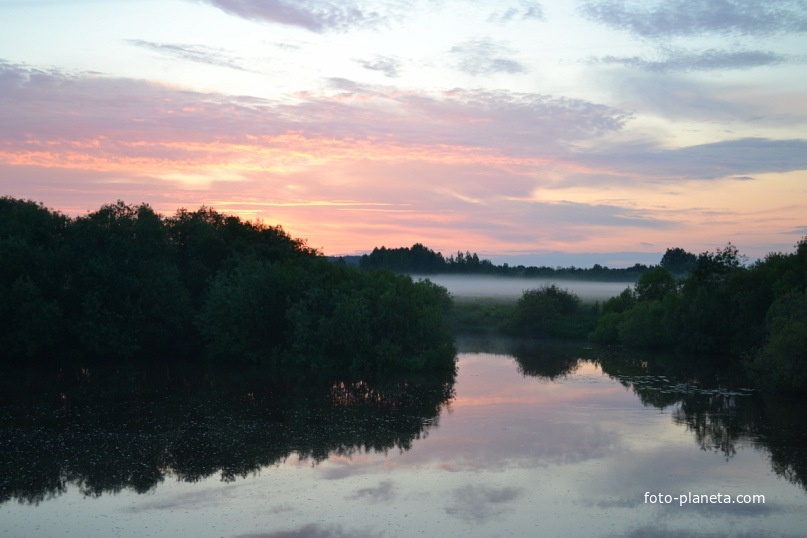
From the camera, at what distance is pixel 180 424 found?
74.4ft

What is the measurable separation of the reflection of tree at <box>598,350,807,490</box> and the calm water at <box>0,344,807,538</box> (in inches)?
5.1

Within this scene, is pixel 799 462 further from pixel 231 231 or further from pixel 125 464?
pixel 231 231

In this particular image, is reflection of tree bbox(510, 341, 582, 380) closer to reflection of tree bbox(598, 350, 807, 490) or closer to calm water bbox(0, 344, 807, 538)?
reflection of tree bbox(598, 350, 807, 490)

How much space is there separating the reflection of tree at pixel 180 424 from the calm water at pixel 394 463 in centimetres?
9

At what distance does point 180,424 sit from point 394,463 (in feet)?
25.9

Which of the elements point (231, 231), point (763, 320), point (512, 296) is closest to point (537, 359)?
point (763, 320)

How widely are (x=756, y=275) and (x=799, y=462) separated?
29813 mm

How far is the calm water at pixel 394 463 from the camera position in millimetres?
13898

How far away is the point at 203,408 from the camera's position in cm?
2553

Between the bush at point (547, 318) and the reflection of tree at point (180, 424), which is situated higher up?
the bush at point (547, 318)

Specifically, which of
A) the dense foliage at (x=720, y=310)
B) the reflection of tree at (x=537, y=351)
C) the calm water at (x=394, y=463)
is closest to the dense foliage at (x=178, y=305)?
the reflection of tree at (x=537, y=351)

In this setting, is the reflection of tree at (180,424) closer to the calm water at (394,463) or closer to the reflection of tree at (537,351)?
the calm water at (394,463)

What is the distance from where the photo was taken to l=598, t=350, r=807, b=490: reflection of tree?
20141 mm

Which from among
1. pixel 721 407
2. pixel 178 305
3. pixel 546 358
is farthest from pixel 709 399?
pixel 178 305
